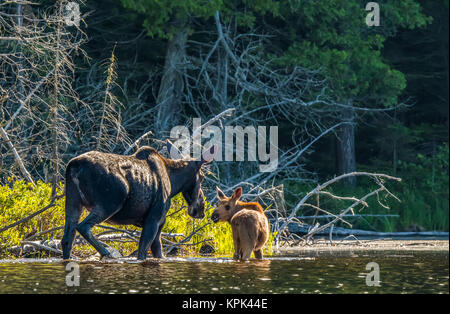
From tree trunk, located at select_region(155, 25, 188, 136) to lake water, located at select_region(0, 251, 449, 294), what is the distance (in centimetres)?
1207

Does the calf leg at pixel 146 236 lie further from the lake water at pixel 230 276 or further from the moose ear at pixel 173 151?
the moose ear at pixel 173 151

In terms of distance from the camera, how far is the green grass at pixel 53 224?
12.6m

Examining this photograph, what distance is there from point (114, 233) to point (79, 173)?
10.8 ft

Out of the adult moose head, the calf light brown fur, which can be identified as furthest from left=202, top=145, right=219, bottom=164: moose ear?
the calf light brown fur

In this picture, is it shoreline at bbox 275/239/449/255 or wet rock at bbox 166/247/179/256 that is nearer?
wet rock at bbox 166/247/179/256

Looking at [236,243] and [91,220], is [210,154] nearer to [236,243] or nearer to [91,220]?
[236,243]

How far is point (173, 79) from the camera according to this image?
23.6 metres

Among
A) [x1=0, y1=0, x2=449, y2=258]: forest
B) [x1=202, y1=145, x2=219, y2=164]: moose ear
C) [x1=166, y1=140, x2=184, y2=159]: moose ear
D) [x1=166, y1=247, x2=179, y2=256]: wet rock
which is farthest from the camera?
[x1=0, y1=0, x2=449, y2=258]: forest

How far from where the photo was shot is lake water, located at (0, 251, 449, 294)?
26.2ft

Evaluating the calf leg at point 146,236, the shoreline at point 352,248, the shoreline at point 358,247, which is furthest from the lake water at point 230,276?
the shoreline at point 358,247

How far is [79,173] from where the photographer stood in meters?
10.1

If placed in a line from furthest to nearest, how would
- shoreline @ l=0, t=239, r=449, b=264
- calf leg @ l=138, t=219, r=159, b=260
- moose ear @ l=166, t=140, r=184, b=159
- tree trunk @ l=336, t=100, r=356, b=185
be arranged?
tree trunk @ l=336, t=100, r=356, b=185 < shoreline @ l=0, t=239, r=449, b=264 < moose ear @ l=166, t=140, r=184, b=159 < calf leg @ l=138, t=219, r=159, b=260

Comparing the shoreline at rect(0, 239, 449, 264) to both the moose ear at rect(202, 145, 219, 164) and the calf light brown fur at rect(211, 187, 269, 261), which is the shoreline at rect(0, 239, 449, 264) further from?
the moose ear at rect(202, 145, 219, 164)
